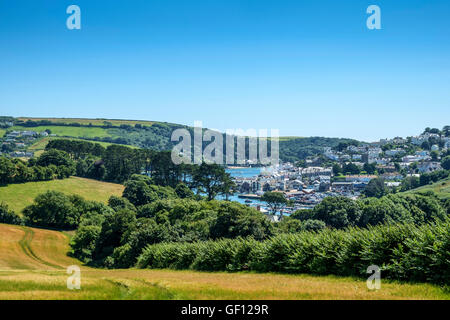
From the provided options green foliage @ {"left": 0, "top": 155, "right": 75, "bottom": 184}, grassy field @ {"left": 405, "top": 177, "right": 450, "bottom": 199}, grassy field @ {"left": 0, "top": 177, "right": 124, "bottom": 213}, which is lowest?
grassy field @ {"left": 405, "top": 177, "right": 450, "bottom": 199}

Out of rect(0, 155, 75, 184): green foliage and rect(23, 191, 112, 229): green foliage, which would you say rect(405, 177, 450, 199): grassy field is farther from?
rect(0, 155, 75, 184): green foliage

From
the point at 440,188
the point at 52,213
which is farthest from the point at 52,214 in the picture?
the point at 440,188

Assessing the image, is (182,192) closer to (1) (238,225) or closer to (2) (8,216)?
(2) (8,216)

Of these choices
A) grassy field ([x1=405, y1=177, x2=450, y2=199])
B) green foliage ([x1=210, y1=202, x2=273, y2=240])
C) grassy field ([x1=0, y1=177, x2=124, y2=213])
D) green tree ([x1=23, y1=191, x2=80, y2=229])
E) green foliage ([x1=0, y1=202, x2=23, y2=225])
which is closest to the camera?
green foliage ([x1=210, y1=202, x2=273, y2=240])

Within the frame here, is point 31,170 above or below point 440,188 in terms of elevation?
above

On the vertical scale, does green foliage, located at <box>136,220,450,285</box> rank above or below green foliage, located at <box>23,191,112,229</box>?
above

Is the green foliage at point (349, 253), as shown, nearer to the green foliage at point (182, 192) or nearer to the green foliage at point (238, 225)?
the green foliage at point (238, 225)

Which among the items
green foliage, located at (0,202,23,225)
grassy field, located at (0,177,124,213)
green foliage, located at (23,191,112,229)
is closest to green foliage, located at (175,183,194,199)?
grassy field, located at (0,177,124,213)

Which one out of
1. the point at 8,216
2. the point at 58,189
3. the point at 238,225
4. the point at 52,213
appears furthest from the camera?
the point at 58,189

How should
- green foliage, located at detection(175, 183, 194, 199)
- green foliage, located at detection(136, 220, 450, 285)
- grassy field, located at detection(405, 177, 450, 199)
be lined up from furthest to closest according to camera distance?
1. grassy field, located at detection(405, 177, 450, 199)
2. green foliage, located at detection(175, 183, 194, 199)
3. green foliage, located at detection(136, 220, 450, 285)
